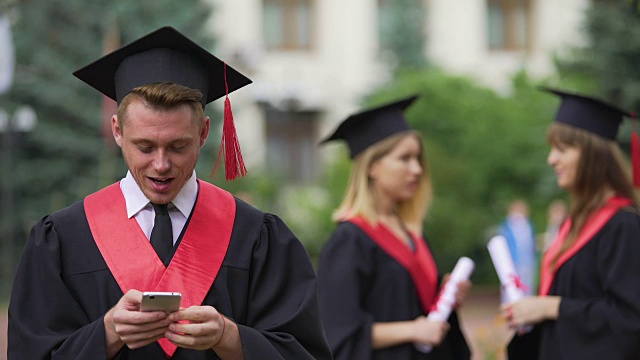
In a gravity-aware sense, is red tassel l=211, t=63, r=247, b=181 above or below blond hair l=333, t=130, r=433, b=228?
above

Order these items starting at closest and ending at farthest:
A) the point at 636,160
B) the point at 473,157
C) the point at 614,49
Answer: the point at 636,160 → the point at 614,49 → the point at 473,157

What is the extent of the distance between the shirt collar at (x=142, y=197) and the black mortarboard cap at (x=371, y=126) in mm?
2229

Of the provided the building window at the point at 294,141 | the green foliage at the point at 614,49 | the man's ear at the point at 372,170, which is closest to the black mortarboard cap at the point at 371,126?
the man's ear at the point at 372,170

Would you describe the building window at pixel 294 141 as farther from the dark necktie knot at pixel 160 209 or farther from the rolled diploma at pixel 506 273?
the dark necktie knot at pixel 160 209

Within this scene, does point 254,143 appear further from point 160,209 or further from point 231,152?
point 160,209

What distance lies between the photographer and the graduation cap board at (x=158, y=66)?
3.40 m

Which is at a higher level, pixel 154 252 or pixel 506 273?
pixel 154 252

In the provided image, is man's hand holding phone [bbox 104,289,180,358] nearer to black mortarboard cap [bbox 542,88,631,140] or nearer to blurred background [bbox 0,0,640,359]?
black mortarboard cap [bbox 542,88,631,140]

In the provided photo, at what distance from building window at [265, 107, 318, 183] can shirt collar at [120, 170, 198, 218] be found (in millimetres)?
22682

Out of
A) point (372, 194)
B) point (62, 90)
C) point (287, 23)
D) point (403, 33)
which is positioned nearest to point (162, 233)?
point (372, 194)

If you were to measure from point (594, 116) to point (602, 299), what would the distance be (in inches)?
36.5

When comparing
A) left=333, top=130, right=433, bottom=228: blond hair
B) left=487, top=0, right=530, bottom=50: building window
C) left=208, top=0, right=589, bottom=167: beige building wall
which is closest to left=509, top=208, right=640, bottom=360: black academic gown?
left=333, top=130, right=433, bottom=228: blond hair

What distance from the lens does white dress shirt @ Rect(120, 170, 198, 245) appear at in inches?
136

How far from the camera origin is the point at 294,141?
26453 mm
